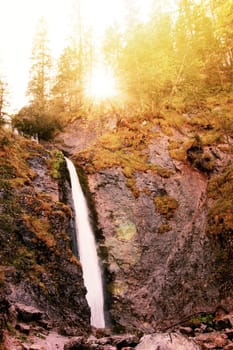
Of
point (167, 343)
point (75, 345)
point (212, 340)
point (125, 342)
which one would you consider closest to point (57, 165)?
point (125, 342)

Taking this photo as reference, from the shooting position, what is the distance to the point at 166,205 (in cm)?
1903

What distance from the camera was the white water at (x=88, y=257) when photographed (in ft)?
47.8

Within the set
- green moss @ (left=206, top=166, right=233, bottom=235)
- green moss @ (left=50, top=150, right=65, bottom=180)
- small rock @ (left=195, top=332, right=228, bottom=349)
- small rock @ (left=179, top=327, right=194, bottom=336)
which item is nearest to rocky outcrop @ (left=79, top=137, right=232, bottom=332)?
green moss @ (left=206, top=166, right=233, bottom=235)

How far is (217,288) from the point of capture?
1545cm

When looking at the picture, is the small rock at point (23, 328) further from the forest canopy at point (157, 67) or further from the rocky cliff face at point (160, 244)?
the forest canopy at point (157, 67)

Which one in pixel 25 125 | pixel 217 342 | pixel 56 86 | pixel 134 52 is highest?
pixel 56 86

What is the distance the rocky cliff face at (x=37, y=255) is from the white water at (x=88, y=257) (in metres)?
1.14

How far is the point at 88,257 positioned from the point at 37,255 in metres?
3.33

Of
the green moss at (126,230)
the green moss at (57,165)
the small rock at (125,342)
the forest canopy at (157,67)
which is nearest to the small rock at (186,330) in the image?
the small rock at (125,342)

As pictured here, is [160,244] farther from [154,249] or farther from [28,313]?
[28,313]

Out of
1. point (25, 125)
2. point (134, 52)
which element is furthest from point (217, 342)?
point (25, 125)

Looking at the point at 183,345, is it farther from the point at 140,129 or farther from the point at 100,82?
the point at 100,82

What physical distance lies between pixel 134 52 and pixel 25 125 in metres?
11.8

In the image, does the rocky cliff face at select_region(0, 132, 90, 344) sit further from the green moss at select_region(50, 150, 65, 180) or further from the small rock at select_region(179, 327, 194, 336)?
the small rock at select_region(179, 327, 194, 336)
